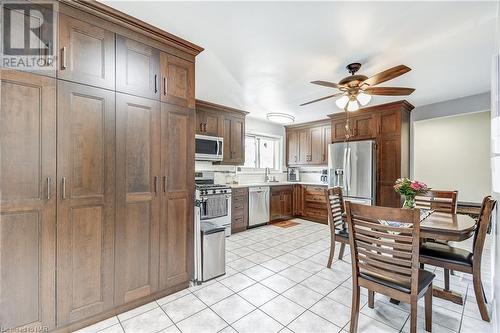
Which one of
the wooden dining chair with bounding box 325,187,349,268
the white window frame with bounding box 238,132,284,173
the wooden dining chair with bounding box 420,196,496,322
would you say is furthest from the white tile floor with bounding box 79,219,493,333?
the white window frame with bounding box 238,132,284,173

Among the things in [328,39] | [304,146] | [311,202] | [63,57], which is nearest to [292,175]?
[304,146]

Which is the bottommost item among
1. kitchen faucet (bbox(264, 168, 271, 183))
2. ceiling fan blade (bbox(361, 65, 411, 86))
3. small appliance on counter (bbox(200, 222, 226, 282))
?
small appliance on counter (bbox(200, 222, 226, 282))

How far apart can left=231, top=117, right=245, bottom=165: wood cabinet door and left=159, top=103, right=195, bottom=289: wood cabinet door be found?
2.45 metres

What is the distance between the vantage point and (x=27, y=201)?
59.5 inches

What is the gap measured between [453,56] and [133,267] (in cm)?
389

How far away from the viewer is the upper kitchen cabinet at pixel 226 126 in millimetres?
4330

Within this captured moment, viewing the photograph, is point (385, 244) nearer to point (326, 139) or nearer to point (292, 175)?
point (326, 139)

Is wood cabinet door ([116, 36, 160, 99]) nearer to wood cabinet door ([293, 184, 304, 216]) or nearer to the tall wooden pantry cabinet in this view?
the tall wooden pantry cabinet

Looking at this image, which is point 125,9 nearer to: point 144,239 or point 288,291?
point 144,239

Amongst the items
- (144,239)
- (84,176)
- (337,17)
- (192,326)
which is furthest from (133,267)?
(337,17)

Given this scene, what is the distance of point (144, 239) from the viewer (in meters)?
2.02

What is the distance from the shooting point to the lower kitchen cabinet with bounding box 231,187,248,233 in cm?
440

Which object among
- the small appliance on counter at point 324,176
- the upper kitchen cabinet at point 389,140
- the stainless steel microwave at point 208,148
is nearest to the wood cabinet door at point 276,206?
the small appliance on counter at point 324,176
